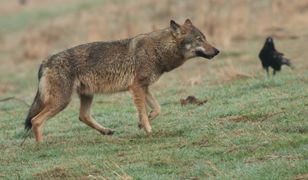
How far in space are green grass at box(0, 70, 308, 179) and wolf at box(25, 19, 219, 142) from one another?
498 millimetres

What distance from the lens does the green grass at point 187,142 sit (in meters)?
8.62

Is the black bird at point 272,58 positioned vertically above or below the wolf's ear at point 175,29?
below

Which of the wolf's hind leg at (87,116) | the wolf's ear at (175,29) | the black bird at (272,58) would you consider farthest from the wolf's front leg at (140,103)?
the black bird at (272,58)

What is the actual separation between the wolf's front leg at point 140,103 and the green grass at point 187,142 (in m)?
0.23

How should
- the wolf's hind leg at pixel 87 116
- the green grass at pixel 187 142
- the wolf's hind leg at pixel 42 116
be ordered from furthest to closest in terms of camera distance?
1. the wolf's hind leg at pixel 87 116
2. the wolf's hind leg at pixel 42 116
3. the green grass at pixel 187 142

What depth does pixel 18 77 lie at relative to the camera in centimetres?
2300

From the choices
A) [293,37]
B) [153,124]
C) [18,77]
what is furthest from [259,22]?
[153,124]

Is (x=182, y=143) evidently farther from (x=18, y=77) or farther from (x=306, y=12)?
(x=306, y=12)

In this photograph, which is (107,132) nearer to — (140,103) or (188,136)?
(140,103)

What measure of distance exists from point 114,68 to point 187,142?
2006 millimetres

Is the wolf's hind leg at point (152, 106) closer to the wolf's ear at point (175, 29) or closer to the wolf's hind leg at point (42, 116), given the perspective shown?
the wolf's ear at point (175, 29)

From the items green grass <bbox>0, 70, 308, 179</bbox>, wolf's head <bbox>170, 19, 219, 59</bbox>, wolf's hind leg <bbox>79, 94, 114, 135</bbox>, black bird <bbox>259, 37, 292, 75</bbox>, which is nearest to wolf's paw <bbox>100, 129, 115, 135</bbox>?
wolf's hind leg <bbox>79, 94, 114, 135</bbox>

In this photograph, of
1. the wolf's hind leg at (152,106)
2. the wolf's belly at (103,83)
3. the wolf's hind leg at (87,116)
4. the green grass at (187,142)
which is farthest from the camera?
the wolf's hind leg at (87,116)

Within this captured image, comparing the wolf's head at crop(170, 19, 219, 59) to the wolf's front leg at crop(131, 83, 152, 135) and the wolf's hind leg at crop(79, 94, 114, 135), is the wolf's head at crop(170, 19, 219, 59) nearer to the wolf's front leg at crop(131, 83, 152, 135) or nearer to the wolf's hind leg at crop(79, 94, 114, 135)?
the wolf's front leg at crop(131, 83, 152, 135)
